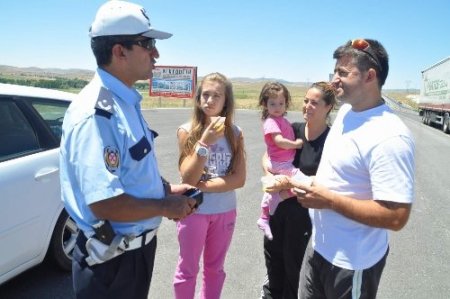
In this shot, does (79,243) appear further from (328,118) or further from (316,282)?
(328,118)

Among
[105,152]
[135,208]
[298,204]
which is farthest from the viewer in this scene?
[298,204]

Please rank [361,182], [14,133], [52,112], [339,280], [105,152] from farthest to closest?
[52,112] < [14,133] < [339,280] < [361,182] < [105,152]

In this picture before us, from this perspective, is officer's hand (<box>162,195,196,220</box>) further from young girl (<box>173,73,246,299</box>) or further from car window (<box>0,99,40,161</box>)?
car window (<box>0,99,40,161</box>)

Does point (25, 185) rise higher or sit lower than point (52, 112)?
lower

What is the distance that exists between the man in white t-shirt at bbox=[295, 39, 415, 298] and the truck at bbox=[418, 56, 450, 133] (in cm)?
2229

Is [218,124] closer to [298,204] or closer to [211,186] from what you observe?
[211,186]

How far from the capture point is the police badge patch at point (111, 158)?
167 cm

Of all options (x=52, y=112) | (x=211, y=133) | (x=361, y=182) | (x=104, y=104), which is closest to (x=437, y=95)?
(x=52, y=112)

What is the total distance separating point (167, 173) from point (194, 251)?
5.06m

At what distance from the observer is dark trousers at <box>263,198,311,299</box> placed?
303 cm

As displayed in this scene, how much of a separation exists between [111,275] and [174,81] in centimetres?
2986

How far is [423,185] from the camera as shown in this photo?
8.12 metres

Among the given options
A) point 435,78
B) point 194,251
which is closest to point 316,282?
point 194,251

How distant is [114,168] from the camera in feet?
5.58
